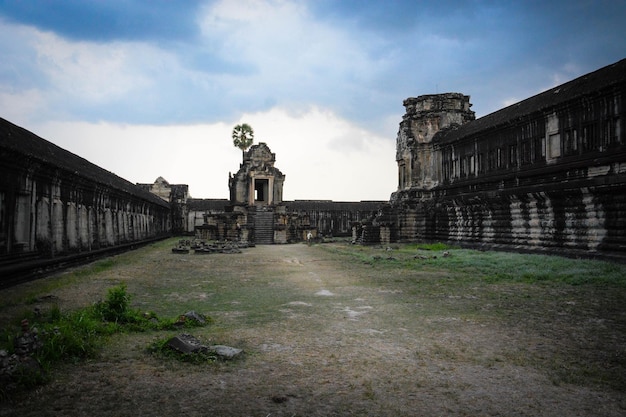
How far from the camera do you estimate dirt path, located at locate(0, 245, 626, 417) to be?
11.4 feet

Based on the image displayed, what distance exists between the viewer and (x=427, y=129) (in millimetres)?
28516

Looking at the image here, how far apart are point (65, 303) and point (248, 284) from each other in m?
3.82

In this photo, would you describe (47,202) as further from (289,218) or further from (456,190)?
(289,218)

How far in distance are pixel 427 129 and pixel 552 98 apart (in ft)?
33.9

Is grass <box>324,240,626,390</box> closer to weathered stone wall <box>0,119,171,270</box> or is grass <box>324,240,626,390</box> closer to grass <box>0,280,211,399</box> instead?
grass <box>0,280,211,399</box>

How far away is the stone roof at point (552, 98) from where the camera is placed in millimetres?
15477

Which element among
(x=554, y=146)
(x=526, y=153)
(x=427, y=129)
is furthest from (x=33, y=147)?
(x=427, y=129)

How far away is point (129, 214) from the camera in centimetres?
2355

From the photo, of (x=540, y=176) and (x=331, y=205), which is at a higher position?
(x=540, y=176)

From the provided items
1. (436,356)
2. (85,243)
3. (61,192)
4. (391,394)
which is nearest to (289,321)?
(436,356)

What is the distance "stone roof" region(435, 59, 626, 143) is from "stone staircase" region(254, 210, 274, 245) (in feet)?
50.6

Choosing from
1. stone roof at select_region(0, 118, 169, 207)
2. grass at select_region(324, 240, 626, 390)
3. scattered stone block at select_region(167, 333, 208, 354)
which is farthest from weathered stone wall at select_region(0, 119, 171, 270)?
grass at select_region(324, 240, 626, 390)

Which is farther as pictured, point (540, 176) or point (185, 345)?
point (540, 176)

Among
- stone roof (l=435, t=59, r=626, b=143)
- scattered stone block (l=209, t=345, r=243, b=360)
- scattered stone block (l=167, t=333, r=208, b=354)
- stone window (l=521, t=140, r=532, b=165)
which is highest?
stone roof (l=435, t=59, r=626, b=143)
